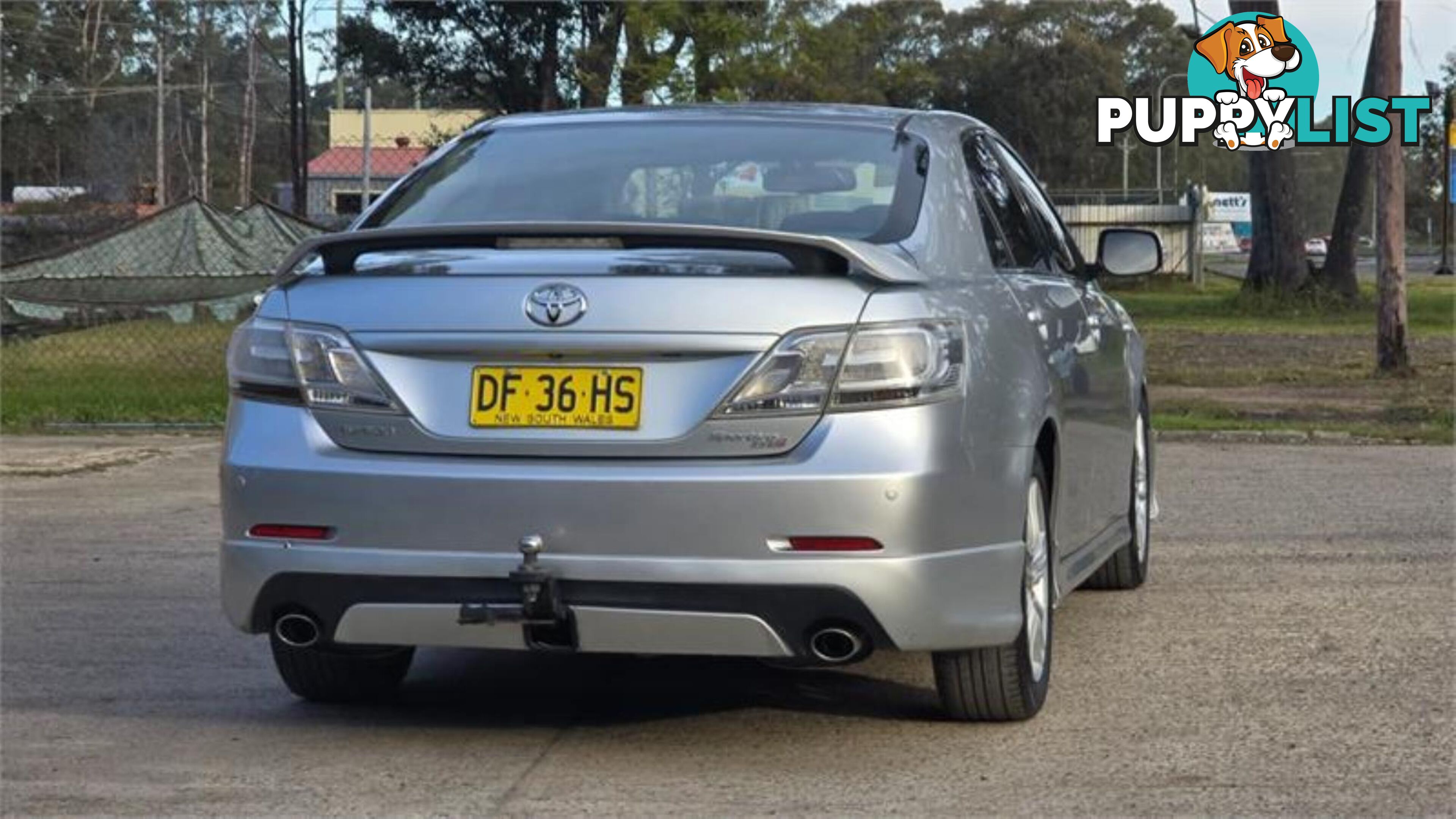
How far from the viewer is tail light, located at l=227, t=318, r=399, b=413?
18.1 ft

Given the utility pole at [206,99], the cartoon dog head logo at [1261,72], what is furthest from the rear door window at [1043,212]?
the utility pole at [206,99]

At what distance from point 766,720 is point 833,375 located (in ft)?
4.03

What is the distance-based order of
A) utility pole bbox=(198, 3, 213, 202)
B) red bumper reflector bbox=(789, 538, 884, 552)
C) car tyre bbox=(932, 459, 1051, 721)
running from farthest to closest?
utility pole bbox=(198, 3, 213, 202)
car tyre bbox=(932, 459, 1051, 721)
red bumper reflector bbox=(789, 538, 884, 552)

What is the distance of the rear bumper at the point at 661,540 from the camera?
5258 mm

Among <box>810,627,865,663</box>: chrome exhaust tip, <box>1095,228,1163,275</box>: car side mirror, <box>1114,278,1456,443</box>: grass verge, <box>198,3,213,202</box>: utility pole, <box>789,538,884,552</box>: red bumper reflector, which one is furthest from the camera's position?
<box>198,3,213,202</box>: utility pole

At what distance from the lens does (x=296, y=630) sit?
5.67 meters

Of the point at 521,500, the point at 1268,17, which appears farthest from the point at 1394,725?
the point at 1268,17

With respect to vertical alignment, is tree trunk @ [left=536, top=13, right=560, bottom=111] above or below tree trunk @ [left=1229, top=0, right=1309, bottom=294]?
above

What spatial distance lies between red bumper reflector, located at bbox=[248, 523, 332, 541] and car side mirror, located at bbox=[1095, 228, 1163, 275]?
327 cm

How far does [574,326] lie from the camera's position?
5.34 metres

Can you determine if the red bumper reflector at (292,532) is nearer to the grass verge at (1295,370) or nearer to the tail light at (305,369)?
the tail light at (305,369)

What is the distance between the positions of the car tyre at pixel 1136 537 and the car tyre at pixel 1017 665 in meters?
1.96

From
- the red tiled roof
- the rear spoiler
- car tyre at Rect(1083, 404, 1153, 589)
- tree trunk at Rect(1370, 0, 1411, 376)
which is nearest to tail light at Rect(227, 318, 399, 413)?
the rear spoiler

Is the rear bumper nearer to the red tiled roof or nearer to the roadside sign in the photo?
the red tiled roof
